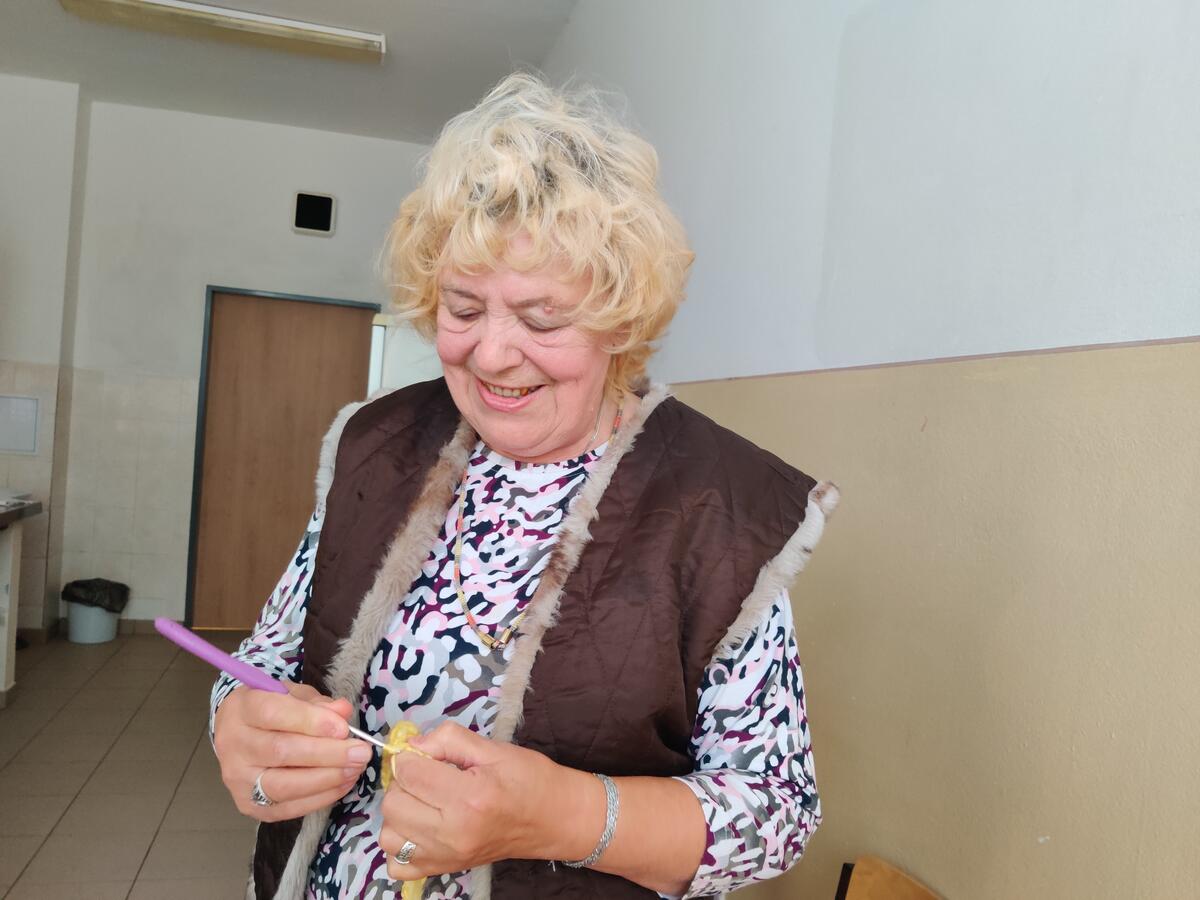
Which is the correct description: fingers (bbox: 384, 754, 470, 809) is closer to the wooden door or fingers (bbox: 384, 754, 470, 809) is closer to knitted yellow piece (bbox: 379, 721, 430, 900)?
knitted yellow piece (bbox: 379, 721, 430, 900)

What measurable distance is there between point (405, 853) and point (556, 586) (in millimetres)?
315

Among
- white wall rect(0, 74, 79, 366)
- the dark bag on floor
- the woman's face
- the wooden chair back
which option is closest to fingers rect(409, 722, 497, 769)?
the woman's face

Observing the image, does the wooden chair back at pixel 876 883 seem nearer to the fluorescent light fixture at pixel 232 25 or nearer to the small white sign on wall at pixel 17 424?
the fluorescent light fixture at pixel 232 25

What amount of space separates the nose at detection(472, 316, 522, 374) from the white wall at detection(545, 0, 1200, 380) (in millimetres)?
686

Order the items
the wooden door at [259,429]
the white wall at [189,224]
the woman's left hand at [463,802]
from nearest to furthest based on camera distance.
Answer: the woman's left hand at [463,802] → the white wall at [189,224] → the wooden door at [259,429]

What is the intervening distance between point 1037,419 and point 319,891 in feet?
3.45

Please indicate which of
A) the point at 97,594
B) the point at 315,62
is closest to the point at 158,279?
the point at 315,62

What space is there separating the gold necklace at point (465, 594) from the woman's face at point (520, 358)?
5cm

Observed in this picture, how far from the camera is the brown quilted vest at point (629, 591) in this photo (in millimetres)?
977

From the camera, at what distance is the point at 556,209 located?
98 cm

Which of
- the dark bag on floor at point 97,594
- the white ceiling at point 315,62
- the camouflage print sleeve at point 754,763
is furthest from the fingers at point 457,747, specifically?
the dark bag on floor at point 97,594

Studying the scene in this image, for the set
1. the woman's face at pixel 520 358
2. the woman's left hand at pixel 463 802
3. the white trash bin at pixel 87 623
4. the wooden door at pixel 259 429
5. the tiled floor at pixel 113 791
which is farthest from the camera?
the wooden door at pixel 259 429

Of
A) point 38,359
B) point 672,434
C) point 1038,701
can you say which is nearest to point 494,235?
point 672,434

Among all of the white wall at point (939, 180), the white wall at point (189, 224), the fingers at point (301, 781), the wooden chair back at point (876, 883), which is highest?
the white wall at point (189, 224)
